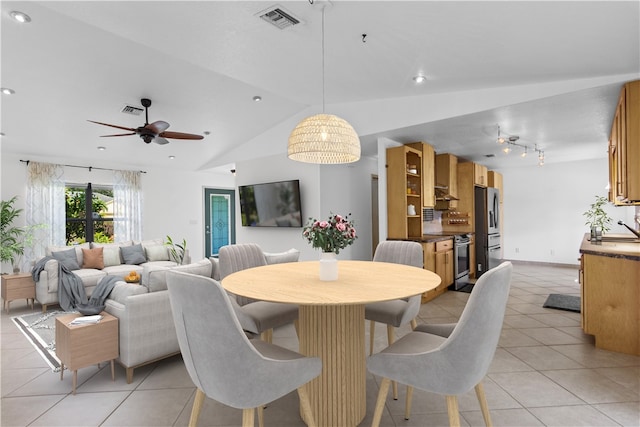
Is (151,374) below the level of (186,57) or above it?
below

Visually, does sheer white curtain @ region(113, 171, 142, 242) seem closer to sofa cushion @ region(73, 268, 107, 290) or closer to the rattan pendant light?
sofa cushion @ region(73, 268, 107, 290)

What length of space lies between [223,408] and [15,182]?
6.18 meters

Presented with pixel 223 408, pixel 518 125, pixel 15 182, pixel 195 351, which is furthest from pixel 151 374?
pixel 15 182

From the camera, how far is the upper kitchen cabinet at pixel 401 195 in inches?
178

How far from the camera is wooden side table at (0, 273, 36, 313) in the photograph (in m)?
4.21

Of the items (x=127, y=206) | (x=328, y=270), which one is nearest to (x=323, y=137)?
(x=328, y=270)

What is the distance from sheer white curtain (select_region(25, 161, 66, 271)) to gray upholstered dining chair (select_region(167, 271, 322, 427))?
19.9ft

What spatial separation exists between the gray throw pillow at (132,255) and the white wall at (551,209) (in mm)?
7281

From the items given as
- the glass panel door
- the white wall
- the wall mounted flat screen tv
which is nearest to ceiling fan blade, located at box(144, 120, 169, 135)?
the wall mounted flat screen tv

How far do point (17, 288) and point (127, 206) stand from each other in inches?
113

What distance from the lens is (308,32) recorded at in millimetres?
2615

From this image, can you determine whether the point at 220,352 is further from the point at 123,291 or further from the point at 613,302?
the point at 613,302

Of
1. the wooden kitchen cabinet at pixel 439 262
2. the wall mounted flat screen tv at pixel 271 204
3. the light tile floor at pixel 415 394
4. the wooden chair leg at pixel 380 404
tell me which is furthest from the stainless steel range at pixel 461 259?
the wooden chair leg at pixel 380 404

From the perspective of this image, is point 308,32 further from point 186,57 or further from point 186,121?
point 186,121
